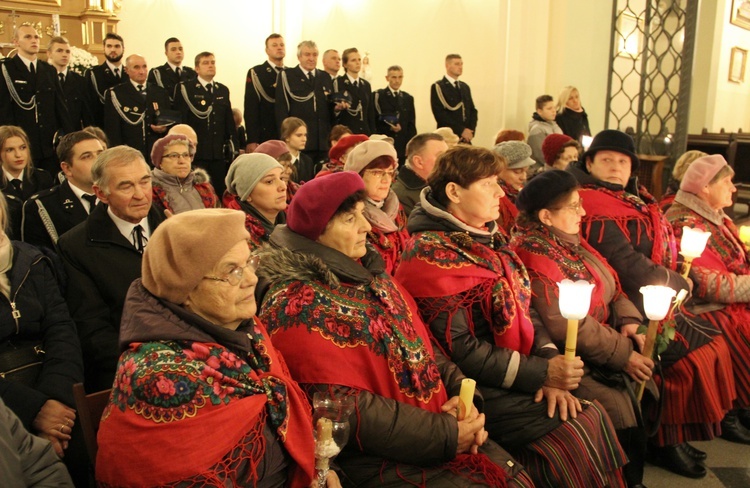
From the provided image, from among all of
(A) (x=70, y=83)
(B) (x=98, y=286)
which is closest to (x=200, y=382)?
(B) (x=98, y=286)

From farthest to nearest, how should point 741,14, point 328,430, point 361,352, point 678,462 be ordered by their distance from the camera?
point 741,14 < point 678,462 < point 361,352 < point 328,430

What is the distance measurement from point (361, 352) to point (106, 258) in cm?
111

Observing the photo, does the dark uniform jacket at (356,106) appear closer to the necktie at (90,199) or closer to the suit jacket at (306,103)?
the suit jacket at (306,103)

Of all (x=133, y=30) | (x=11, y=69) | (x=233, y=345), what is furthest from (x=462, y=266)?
(x=133, y=30)

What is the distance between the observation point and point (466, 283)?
2.27m

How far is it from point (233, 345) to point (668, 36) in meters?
8.01

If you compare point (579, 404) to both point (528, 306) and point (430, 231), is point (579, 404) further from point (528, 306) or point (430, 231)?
point (430, 231)

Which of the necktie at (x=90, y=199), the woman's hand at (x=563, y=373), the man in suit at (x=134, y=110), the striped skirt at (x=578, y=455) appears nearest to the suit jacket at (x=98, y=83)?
the man in suit at (x=134, y=110)

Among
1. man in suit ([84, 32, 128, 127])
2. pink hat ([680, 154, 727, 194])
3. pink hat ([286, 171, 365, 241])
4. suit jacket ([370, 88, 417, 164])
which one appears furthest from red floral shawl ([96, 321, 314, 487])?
suit jacket ([370, 88, 417, 164])

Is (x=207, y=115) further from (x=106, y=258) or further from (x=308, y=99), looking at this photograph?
(x=106, y=258)

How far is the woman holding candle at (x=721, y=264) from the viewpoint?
3068 mm

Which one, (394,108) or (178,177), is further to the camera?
(394,108)

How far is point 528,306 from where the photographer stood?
2.42 m

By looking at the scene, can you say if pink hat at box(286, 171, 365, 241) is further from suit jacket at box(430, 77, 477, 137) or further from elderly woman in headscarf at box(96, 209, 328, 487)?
suit jacket at box(430, 77, 477, 137)
